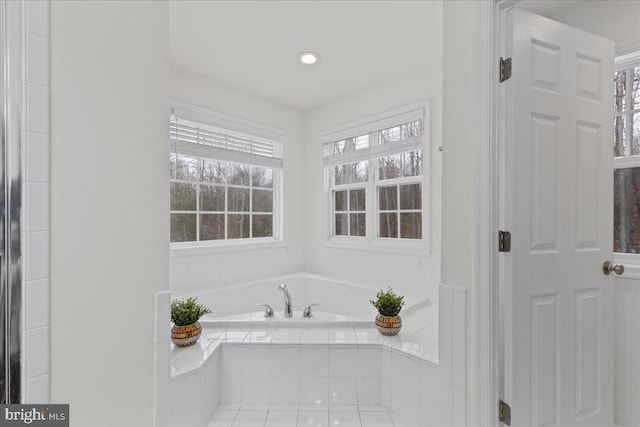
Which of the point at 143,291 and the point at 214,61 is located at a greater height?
the point at 214,61

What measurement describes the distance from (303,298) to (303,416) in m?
1.77

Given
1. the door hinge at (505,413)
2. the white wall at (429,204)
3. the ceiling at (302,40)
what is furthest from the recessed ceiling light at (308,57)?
the door hinge at (505,413)

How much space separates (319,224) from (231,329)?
188 centimetres

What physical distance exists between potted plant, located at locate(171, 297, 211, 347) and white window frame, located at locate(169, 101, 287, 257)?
3.55 ft

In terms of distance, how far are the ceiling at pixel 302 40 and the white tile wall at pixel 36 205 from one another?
1.34 meters

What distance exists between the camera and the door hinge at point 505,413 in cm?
135

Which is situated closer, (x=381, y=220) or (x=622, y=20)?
(x=622, y=20)

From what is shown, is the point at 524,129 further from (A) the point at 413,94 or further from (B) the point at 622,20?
(A) the point at 413,94

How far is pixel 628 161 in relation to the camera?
1.83 meters

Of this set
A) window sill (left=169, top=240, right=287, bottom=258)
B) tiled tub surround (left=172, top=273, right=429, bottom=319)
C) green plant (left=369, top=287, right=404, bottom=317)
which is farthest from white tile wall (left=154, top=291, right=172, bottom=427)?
window sill (left=169, top=240, right=287, bottom=258)

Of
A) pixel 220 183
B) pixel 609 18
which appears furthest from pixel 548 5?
pixel 220 183

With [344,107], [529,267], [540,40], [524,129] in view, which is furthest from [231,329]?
[344,107]

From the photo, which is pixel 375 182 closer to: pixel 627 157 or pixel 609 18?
pixel 627 157

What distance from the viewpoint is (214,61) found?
269 cm
